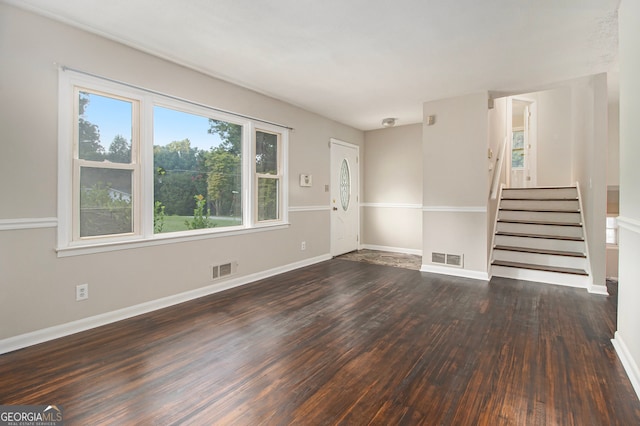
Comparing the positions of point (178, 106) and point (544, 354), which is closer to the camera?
point (544, 354)

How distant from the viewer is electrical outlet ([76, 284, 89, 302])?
269cm

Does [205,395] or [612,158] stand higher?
[612,158]

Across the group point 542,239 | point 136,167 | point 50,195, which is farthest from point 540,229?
point 50,195

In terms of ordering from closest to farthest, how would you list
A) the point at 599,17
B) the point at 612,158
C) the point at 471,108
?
the point at 599,17 < the point at 471,108 < the point at 612,158

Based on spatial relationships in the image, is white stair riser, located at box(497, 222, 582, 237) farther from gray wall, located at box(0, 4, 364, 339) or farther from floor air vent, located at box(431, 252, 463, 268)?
gray wall, located at box(0, 4, 364, 339)

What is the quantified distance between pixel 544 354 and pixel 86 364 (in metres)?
3.28

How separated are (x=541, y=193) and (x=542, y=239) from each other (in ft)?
3.66

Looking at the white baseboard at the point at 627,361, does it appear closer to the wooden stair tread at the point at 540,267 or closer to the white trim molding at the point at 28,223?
the wooden stair tread at the point at 540,267

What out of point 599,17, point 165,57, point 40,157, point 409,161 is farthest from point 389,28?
point 409,161

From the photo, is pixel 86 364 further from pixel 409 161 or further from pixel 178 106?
pixel 409 161

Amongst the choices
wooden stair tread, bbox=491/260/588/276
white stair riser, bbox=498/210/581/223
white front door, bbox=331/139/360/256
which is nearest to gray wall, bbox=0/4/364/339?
white front door, bbox=331/139/360/256

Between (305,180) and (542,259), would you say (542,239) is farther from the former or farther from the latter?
(305,180)

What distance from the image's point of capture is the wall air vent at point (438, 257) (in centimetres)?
478

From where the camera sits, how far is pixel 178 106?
3.46 metres
